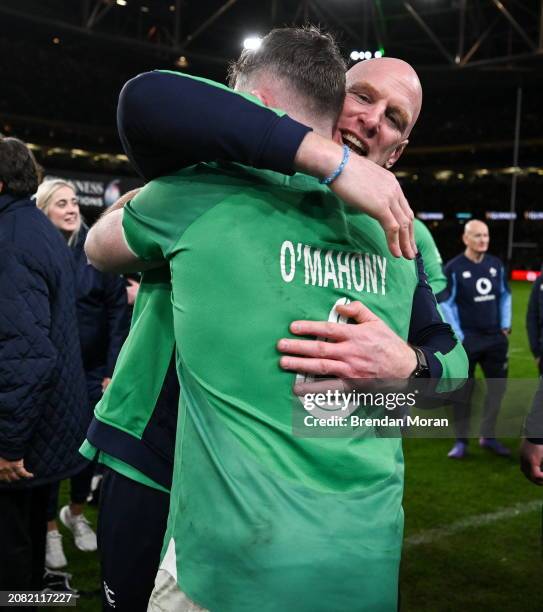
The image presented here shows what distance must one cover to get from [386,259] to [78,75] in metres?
28.2

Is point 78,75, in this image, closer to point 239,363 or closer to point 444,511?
point 444,511

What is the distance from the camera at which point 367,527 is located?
1154mm

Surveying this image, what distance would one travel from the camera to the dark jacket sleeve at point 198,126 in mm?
1117

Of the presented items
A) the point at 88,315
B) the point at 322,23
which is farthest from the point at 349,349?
the point at 322,23

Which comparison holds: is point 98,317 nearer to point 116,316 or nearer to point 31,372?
point 116,316

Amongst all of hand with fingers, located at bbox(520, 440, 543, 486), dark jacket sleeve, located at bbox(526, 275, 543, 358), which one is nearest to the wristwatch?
hand with fingers, located at bbox(520, 440, 543, 486)

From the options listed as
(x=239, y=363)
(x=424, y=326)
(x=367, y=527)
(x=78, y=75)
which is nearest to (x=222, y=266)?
(x=239, y=363)

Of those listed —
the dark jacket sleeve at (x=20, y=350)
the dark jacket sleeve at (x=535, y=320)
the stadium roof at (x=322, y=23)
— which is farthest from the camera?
the stadium roof at (x=322, y=23)

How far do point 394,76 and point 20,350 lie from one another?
142 cm

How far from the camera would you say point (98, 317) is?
3887mm

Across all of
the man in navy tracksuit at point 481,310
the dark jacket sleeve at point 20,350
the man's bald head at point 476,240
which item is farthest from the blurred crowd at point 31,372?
the man's bald head at point 476,240

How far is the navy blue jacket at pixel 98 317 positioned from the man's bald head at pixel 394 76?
229 cm

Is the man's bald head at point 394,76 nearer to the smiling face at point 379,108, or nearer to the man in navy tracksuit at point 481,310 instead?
the smiling face at point 379,108

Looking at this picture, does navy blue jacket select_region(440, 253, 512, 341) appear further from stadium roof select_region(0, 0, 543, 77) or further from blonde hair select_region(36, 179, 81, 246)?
stadium roof select_region(0, 0, 543, 77)
